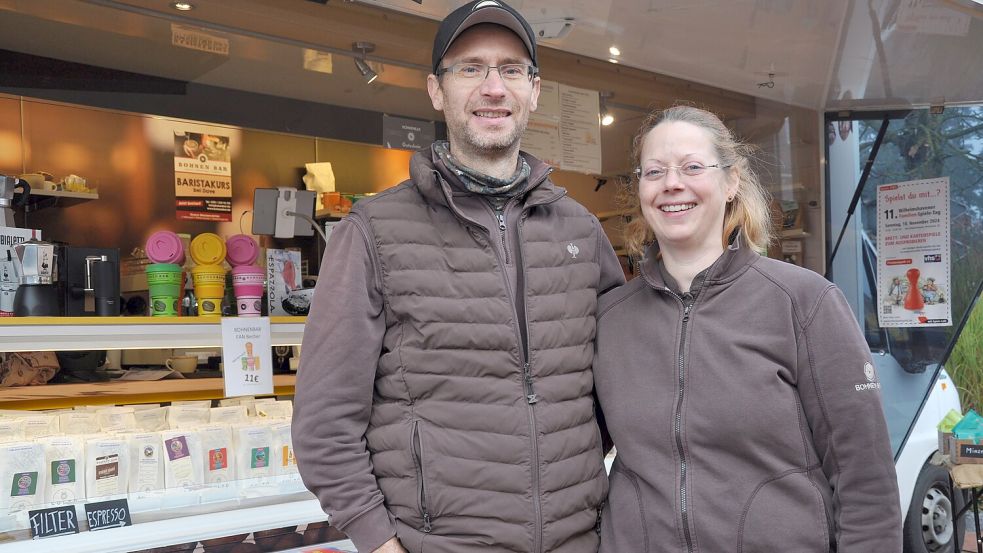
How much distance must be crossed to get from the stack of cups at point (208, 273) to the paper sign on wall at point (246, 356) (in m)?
0.18

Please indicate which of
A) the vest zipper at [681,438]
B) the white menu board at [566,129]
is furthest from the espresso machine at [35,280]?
the white menu board at [566,129]

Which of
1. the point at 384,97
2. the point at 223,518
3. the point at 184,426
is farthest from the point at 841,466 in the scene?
the point at 384,97

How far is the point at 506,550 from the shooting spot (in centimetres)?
176

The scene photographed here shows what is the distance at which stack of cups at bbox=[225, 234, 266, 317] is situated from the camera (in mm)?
3633

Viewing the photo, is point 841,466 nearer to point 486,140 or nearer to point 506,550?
point 506,550

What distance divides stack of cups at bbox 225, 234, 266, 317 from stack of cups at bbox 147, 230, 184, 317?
0.70 ft

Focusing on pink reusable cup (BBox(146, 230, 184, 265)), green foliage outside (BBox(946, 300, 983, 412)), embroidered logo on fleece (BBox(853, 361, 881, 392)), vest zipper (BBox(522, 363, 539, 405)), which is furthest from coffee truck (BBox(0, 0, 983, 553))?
green foliage outside (BBox(946, 300, 983, 412))

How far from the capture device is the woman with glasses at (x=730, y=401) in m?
1.75

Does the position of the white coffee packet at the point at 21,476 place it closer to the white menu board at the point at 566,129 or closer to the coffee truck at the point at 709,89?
the coffee truck at the point at 709,89

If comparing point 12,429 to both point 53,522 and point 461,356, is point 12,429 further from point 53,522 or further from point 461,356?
point 461,356

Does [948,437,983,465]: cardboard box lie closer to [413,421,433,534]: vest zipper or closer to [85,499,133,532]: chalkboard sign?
[413,421,433,534]: vest zipper

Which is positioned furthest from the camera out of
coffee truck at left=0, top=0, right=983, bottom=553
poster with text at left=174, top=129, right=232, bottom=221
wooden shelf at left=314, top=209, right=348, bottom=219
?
poster with text at left=174, top=129, right=232, bottom=221

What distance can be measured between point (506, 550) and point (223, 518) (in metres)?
1.66

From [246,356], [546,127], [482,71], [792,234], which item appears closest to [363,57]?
[546,127]
